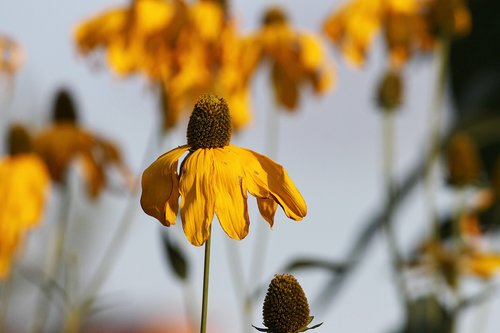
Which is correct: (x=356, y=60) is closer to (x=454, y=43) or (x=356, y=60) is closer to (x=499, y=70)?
(x=499, y=70)

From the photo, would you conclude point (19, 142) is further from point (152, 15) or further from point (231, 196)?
point (231, 196)

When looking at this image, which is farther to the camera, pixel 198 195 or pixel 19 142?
pixel 19 142

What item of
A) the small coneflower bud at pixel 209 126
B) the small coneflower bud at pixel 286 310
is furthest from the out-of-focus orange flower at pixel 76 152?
the small coneflower bud at pixel 286 310

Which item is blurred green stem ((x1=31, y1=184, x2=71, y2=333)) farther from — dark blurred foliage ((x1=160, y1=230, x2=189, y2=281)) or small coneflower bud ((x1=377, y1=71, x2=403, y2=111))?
small coneflower bud ((x1=377, y1=71, x2=403, y2=111))

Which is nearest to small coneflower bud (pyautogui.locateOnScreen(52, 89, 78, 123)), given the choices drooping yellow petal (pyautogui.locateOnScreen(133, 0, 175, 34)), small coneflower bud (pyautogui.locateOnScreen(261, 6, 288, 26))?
drooping yellow petal (pyautogui.locateOnScreen(133, 0, 175, 34))

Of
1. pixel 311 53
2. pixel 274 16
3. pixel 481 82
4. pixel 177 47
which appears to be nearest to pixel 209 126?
pixel 177 47

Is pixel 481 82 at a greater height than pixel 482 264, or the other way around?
pixel 481 82

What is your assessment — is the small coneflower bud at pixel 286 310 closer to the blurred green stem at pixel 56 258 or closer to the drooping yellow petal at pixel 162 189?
the drooping yellow petal at pixel 162 189
